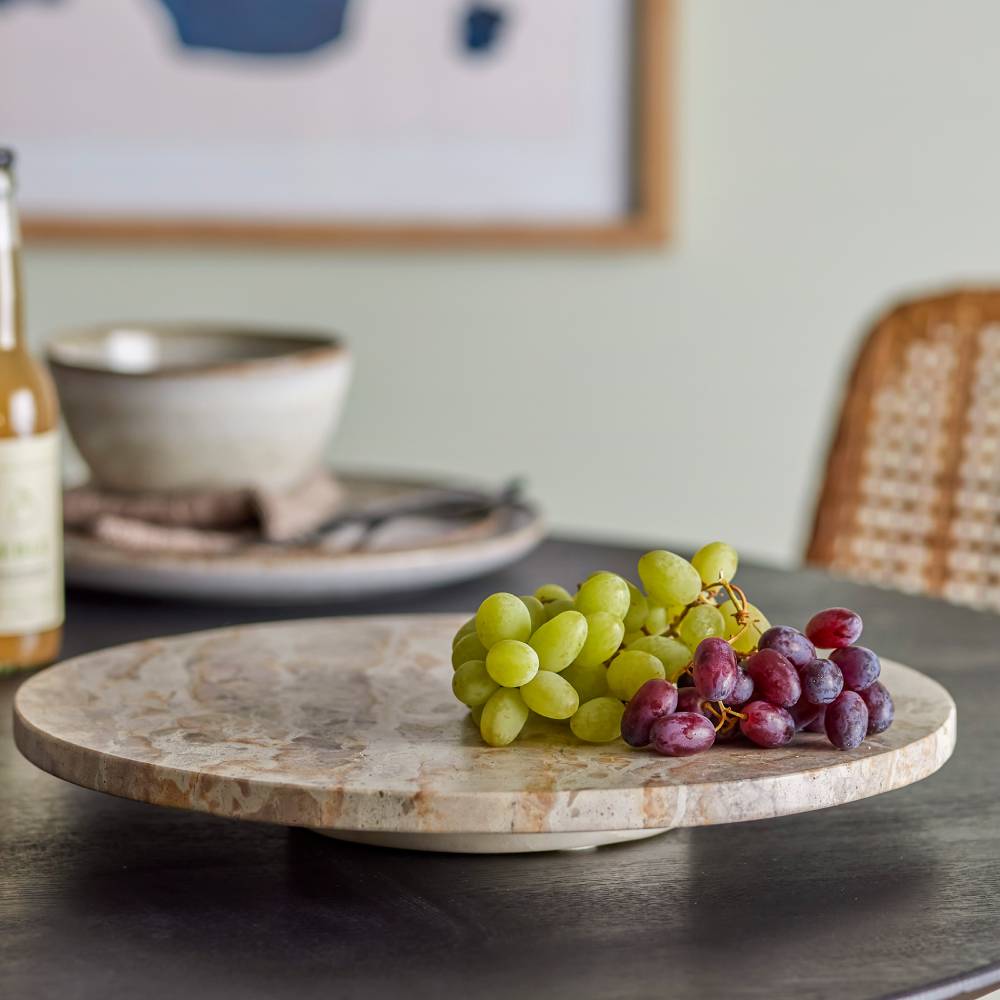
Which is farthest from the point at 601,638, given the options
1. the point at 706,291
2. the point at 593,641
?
the point at 706,291

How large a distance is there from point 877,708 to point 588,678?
130mm

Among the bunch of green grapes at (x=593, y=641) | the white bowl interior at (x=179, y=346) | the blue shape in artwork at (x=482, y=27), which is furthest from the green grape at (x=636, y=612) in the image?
the blue shape in artwork at (x=482, y=27)

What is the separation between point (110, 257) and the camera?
8.73ft

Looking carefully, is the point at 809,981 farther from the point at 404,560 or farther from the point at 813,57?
the point at 813,57

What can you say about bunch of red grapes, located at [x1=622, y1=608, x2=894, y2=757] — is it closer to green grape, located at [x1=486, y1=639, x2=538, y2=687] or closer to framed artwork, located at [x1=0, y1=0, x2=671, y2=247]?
green grape, located at [x1=486, y1=639, x2=538, y2=687]

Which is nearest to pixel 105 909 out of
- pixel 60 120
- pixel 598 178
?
pixel 598 178

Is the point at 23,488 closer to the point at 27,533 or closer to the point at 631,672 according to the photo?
the point at 27,533

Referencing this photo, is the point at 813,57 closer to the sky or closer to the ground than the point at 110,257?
closer to the sky

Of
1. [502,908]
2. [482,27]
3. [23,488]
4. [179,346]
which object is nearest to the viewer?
[502,908]

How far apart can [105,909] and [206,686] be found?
170mm

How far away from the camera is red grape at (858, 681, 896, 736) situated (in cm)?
70

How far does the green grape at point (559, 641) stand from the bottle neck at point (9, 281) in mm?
475

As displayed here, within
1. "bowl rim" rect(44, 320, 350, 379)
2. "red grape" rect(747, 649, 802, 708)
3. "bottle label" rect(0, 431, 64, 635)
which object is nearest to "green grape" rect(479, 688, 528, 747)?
"red grape" rect(747, 649, 802, 708)

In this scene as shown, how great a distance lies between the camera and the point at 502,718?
0.70 metres
